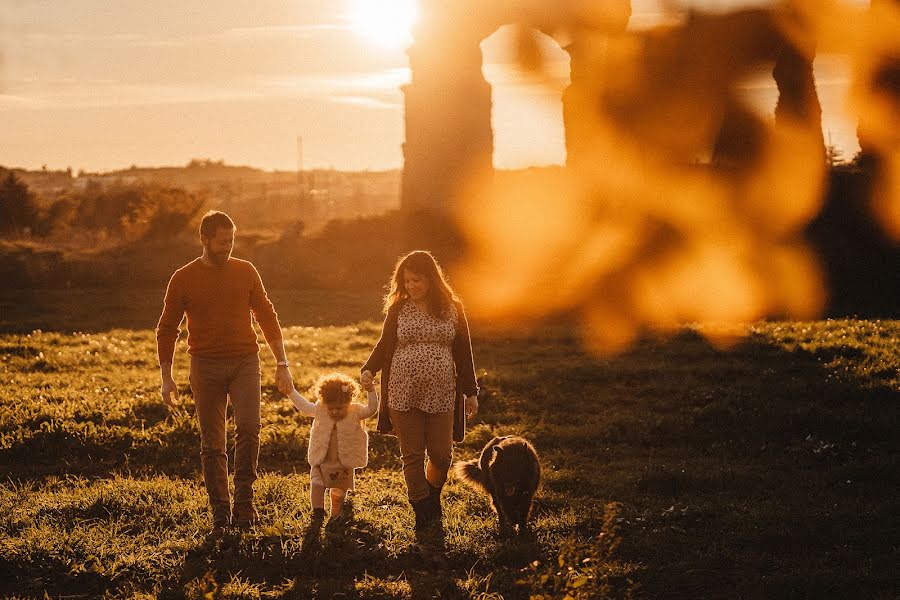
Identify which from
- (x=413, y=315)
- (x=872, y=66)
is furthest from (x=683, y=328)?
(x=872, y=66)

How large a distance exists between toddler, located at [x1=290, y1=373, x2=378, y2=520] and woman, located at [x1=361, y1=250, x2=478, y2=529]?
7.4 inches

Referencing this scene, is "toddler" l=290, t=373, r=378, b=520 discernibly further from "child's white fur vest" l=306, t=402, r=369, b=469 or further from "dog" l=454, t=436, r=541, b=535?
"dog" l=454, t=436, r=541, b=535

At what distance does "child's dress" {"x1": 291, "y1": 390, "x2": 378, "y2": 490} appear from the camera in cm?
773

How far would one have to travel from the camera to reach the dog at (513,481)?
7.47 meters

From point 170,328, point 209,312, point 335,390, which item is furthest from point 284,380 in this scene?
point 170,328

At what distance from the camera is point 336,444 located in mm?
7773

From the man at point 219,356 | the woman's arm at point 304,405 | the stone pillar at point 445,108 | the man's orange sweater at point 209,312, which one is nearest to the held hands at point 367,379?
the woman's arm at point 304,405

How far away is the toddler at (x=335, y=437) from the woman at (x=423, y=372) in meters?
0.19

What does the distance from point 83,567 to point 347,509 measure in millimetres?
2292

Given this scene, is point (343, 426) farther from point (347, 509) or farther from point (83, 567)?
point (83, 567)

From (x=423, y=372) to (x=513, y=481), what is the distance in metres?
1.12

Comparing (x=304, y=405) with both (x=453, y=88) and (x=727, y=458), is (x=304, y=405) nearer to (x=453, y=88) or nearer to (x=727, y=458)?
(x=727, y=458)

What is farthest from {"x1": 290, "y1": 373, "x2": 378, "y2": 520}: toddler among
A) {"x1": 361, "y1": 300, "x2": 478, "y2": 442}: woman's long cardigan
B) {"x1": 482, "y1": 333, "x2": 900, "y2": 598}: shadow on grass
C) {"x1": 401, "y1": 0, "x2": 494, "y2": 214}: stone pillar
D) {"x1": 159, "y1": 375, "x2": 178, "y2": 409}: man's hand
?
{"x1": 401, "y1": 0, "x2": 494, "y2": 214}: stone pillar

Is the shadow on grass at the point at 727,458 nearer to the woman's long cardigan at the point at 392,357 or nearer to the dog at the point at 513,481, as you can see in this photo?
the dog at the point at 513,481
